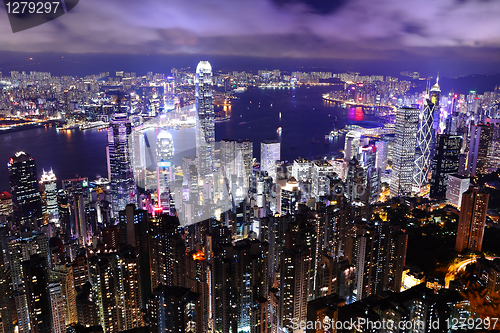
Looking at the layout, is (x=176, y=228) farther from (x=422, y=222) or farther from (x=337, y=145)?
(x=337, y=145)

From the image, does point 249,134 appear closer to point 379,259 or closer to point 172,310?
point 379,259

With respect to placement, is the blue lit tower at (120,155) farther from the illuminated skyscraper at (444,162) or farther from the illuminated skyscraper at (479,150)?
the illuminated skyscraper at (479,150)

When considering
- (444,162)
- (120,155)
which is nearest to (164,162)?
(120,155)

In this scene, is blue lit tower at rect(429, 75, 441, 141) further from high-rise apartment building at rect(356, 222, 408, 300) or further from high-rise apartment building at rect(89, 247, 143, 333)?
high-rise apartment building at rect(89, 247, 143, 333)

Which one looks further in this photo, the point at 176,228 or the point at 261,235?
the point at 261,235

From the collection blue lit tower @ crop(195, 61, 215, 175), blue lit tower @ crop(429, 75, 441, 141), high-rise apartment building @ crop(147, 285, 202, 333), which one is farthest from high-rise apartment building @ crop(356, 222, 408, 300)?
blue lit tower @ crop(429, 75, 441, 141)

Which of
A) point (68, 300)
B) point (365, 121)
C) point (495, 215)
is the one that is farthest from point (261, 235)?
point (365, 121)
